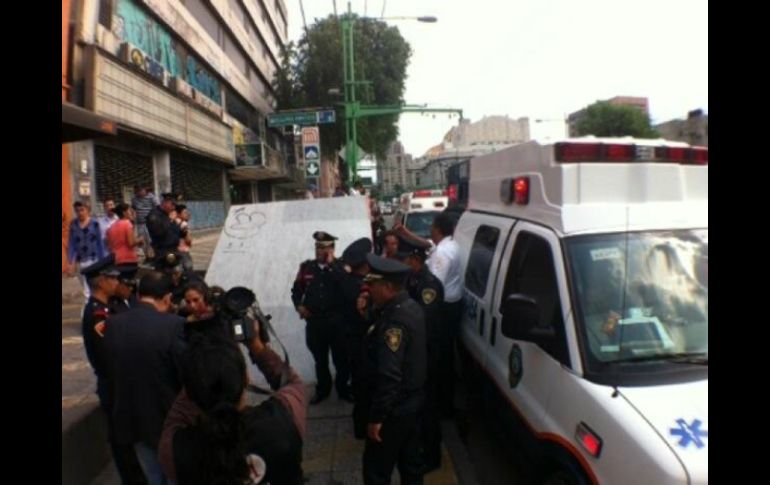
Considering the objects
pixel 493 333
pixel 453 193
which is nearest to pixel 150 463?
pixel 493 333

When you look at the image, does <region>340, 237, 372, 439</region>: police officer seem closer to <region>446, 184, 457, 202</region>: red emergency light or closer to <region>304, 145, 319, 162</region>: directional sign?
<region>446, 184, 457, 202</region>: red emergency light

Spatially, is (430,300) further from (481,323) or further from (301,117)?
(301,117)

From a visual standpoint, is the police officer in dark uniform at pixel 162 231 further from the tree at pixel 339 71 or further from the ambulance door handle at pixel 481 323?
the tree at pixel 339 71

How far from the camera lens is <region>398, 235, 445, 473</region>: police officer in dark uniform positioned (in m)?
3.92

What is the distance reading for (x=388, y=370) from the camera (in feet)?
9.36

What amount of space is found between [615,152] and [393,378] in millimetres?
1796

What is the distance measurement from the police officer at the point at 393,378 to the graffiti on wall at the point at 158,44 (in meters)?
12.8

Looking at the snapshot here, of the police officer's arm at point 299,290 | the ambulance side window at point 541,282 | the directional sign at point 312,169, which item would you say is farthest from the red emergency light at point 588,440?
the directional sign at point 312,169

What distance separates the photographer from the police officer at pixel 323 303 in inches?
192
